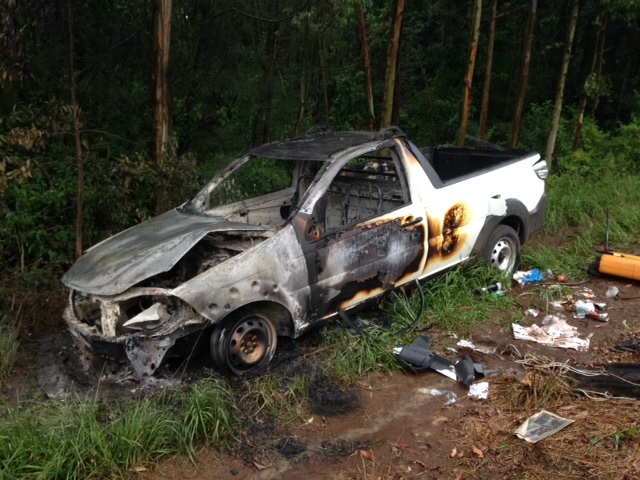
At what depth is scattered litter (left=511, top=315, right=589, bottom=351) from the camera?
4973 millimetres

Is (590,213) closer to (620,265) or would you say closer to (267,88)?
(620,265)

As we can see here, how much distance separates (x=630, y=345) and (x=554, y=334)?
595 millimetres

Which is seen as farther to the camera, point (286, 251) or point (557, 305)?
point (557, 305)

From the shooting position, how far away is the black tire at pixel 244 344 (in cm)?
431

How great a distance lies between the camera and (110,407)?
4.03m

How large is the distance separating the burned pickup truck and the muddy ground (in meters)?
0.42

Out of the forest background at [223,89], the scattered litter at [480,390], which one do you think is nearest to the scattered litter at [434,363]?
the scattered litter at [480,390]

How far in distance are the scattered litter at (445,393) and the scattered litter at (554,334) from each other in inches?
45.0

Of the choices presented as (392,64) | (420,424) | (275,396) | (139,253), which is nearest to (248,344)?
(275,396)

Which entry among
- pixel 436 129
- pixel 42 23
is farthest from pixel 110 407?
pixel 436 129

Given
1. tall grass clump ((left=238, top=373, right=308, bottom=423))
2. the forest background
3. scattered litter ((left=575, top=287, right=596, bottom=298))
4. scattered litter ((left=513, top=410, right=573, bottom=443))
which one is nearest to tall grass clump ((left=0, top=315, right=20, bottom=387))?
the forest background

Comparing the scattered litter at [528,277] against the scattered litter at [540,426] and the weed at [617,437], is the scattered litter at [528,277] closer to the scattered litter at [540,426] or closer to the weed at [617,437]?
the scattered litter at [540,426]

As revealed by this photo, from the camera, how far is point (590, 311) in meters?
5.53

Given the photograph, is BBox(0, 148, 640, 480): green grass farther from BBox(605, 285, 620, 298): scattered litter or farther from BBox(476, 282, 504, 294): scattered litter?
BBox(605, 285, 620, 298): scattered litter
